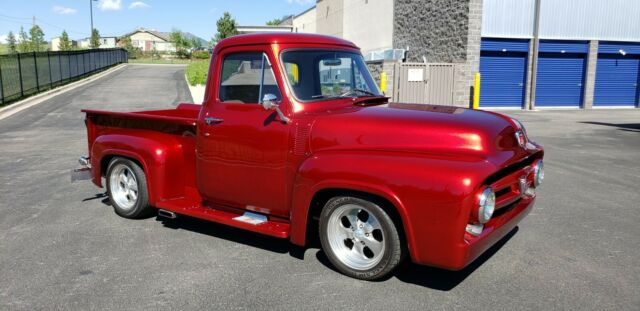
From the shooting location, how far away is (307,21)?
4825 centimetres

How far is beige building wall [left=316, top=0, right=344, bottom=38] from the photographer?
37.0 metres

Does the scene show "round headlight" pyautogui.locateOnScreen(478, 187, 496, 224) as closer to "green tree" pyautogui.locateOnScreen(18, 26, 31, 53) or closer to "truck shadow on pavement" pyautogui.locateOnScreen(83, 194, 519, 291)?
"truck shadow on pavement" pyautogui.locateOnScreen(83, 194, 519, 291)

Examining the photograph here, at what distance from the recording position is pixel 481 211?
11.6 ft

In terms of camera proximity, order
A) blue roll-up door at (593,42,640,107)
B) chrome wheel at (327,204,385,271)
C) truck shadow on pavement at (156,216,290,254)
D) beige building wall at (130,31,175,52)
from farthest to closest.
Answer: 1. beige building wall at (130,31,175,52)
2. blue roll-up door at (593,42,640,107)
3. truck shadow on pavement at (156,216,290,254)
4. chrome wheel at (327,204,385,271)

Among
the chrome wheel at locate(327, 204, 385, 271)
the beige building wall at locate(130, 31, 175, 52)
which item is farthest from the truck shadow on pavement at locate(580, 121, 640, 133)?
the beige building wall at locate(130, 31, 175, 52)

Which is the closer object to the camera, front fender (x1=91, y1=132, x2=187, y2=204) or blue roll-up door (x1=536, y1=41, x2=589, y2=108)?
front fender (x1=91, y1=132, x2=187, y2=204)

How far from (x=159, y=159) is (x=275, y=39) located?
5.82ft

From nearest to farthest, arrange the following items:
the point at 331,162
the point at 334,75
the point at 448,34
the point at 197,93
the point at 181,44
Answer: the point at 331,162
the point at 334,75
the point at 197,93
the point at 448,34
the point at 181,44

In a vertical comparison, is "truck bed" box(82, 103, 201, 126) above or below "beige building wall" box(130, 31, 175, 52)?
below

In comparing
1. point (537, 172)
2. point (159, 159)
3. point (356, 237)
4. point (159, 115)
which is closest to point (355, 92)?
point (356, 237)

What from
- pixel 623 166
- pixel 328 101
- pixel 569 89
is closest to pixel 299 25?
pixel 569 89

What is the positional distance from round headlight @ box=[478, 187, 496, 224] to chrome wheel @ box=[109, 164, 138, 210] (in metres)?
3.88

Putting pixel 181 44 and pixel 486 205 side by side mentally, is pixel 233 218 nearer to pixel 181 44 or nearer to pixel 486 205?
pixel 486 205

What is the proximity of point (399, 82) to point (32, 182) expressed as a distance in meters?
13.2
